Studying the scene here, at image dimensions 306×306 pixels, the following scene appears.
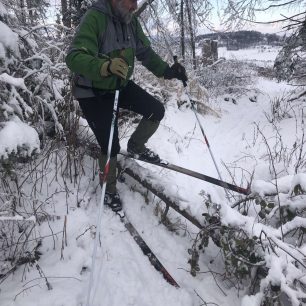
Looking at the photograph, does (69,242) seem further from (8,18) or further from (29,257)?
(8,18)

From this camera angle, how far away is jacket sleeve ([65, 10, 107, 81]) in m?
2.91

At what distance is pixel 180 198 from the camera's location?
3.18m

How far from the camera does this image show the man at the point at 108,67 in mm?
2947

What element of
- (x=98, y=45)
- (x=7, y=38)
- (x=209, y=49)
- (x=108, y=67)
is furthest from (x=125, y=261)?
(x=209, y=49)

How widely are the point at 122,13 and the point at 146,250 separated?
2.14 meters

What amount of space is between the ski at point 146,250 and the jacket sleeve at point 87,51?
132 centimetres

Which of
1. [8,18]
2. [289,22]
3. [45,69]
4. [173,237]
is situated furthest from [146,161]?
[289,22]

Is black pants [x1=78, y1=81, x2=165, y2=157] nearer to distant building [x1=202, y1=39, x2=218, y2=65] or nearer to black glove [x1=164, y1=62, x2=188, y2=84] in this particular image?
black glove [x1=164, y1=62, x2=188, y2=84]

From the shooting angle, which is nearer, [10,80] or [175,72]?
[10,80]

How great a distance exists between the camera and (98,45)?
128 inches

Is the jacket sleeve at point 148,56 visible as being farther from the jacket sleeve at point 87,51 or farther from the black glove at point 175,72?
the jacket sleeve at point 87,51

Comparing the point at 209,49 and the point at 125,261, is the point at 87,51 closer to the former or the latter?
the point at 125,261

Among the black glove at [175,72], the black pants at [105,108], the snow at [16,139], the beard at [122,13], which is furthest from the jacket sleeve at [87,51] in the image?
the black glove at [175,72]

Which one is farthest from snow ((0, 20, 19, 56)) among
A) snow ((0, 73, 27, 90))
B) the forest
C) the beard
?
the beard
